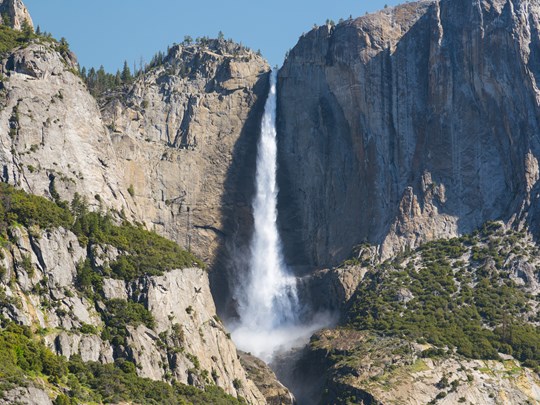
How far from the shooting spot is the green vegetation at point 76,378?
105312 millimetres

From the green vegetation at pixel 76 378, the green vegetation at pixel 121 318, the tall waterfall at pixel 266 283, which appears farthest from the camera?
the tall waterfall at pixel 266 283

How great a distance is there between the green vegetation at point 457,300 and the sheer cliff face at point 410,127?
297cm

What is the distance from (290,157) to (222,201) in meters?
9.05

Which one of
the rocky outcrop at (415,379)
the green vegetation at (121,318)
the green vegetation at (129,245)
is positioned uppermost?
the green vegetation at (129,245)

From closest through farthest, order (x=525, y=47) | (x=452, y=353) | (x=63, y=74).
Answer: (x=452, y=353) < (x=63, y=74) < (x=525, y=47)

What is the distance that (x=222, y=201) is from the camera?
156 metres

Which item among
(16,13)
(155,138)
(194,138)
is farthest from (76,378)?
(16,13)

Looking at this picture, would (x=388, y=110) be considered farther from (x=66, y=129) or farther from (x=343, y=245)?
(x=66, y=129)

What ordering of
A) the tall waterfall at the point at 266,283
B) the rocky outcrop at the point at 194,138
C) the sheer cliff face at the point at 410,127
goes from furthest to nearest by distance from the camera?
the rocky outcrop at the point at 194,138 < the sheer cliff face at the point at 410,127 < the tall waterfall at the point at 266,283

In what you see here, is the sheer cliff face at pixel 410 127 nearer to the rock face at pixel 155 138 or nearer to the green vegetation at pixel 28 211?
the rock face at pixel 155 138

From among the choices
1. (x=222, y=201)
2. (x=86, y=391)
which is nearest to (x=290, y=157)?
(x=222, y=201)

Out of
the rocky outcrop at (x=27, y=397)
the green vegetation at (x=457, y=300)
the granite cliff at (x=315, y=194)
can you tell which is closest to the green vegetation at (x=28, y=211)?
the granite cliff at (x=315, y=194)

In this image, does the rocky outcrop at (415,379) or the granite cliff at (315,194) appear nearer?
the granite cliff at (315,194)

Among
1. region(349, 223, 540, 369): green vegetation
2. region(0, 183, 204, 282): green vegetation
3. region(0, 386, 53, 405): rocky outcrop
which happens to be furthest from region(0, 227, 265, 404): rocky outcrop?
region(349, 223, 540, 369): green vegetation
